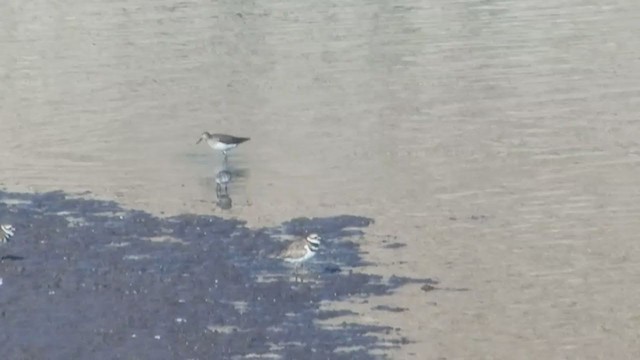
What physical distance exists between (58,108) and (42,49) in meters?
6.42

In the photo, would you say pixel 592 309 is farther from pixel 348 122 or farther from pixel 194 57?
pixel 194 57

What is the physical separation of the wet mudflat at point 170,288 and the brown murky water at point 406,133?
508mm

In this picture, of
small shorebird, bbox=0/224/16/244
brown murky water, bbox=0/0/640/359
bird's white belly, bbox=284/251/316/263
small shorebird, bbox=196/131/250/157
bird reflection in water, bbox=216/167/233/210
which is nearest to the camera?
brown murky water, bbox=0/0/640/359

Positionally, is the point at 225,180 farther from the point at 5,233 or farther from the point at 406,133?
the point at 5,233

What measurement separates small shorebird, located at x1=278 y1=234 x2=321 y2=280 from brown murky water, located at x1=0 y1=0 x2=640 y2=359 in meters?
0.81

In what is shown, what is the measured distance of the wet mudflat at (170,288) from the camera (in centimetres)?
1316

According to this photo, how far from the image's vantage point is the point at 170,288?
14742mm

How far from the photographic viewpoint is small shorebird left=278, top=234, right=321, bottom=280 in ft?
50.6

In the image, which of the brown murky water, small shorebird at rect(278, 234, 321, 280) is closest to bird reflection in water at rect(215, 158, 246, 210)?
the brown murky water

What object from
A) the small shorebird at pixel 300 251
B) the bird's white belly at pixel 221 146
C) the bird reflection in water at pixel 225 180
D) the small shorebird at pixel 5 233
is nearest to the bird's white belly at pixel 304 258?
the small shorebird at pixel 300 251

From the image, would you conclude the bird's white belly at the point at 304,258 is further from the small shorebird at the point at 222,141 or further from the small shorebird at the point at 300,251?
the small shorebird at the point at 222,141

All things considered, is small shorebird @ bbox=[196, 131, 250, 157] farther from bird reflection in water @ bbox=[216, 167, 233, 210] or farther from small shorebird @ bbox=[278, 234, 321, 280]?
small shorebird @ bbox=[278, 234, 321, 280]

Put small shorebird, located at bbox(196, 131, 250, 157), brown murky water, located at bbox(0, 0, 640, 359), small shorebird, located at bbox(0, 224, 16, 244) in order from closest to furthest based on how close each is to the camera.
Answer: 1. brown murky water, located at bbox(0, 0, 640, 359)
2. small shorebird, located at bbox(0, 224, 16, 244)
3. small shorebird, located at bbox(196, 131, 250, 157)

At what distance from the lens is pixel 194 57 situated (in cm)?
3027
